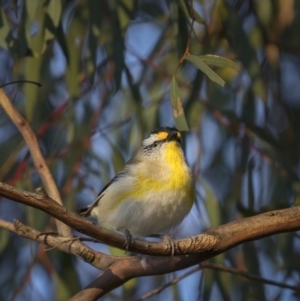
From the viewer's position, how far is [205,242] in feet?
5.70

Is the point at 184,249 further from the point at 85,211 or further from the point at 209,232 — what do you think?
the point at 85,211

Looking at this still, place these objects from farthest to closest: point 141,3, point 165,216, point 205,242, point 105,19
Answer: point 141,3
point 105,19
point 165,216
point 205,242

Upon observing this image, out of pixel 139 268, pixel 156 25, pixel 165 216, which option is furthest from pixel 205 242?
pixel 156 25

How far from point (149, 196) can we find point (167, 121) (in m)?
0.59

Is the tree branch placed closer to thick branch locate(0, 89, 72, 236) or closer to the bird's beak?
thick branch locate(0, 89, 72, 236)

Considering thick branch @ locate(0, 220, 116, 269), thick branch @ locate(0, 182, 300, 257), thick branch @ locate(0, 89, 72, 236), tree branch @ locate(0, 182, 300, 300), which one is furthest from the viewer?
thick branch @ locate(0, 89, 72, 236)

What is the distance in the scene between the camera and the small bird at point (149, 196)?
2.40m

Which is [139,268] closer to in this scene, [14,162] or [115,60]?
[115,60]

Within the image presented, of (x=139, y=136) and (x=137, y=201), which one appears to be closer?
(x=137, y=201)

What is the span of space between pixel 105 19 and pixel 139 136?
0.45 metres

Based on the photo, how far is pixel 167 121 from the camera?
2934 millimetres

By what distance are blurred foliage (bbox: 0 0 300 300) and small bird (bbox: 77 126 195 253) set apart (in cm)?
30

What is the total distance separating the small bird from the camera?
240 cm

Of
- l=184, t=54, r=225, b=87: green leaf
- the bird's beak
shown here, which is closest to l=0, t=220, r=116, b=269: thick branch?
l=184, t=54, r=225, b=87: green leaf
